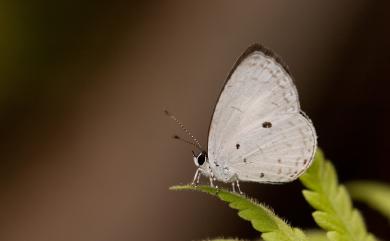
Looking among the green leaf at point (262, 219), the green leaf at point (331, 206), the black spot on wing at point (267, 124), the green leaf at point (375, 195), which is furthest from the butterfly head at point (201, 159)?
the green leaf at point (375, 195)

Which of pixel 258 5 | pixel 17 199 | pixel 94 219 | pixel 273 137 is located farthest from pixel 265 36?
pixel 273 137

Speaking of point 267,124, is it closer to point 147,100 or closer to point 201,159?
point 201,159

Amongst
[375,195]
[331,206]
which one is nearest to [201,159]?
[331,206]

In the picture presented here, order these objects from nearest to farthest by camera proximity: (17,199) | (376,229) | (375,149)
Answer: (376,229) → (375,149) → (17,199)

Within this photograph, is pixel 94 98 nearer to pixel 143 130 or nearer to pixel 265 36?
pixel 143 130

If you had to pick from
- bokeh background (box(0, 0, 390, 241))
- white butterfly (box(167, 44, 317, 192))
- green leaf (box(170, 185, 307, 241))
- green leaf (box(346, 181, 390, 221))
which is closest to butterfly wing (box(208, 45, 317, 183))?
white butterfly (box(167, 44, 317, 192))

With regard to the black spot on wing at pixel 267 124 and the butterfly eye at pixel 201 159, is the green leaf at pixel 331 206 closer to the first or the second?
the black spot on wing at pixel 267 124

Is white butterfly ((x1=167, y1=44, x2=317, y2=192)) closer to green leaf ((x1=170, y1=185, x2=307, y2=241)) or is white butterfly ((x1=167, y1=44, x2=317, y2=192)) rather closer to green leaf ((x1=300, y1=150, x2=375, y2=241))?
green leaf ((x1=300, y1=150, x2=375, y2=241))
